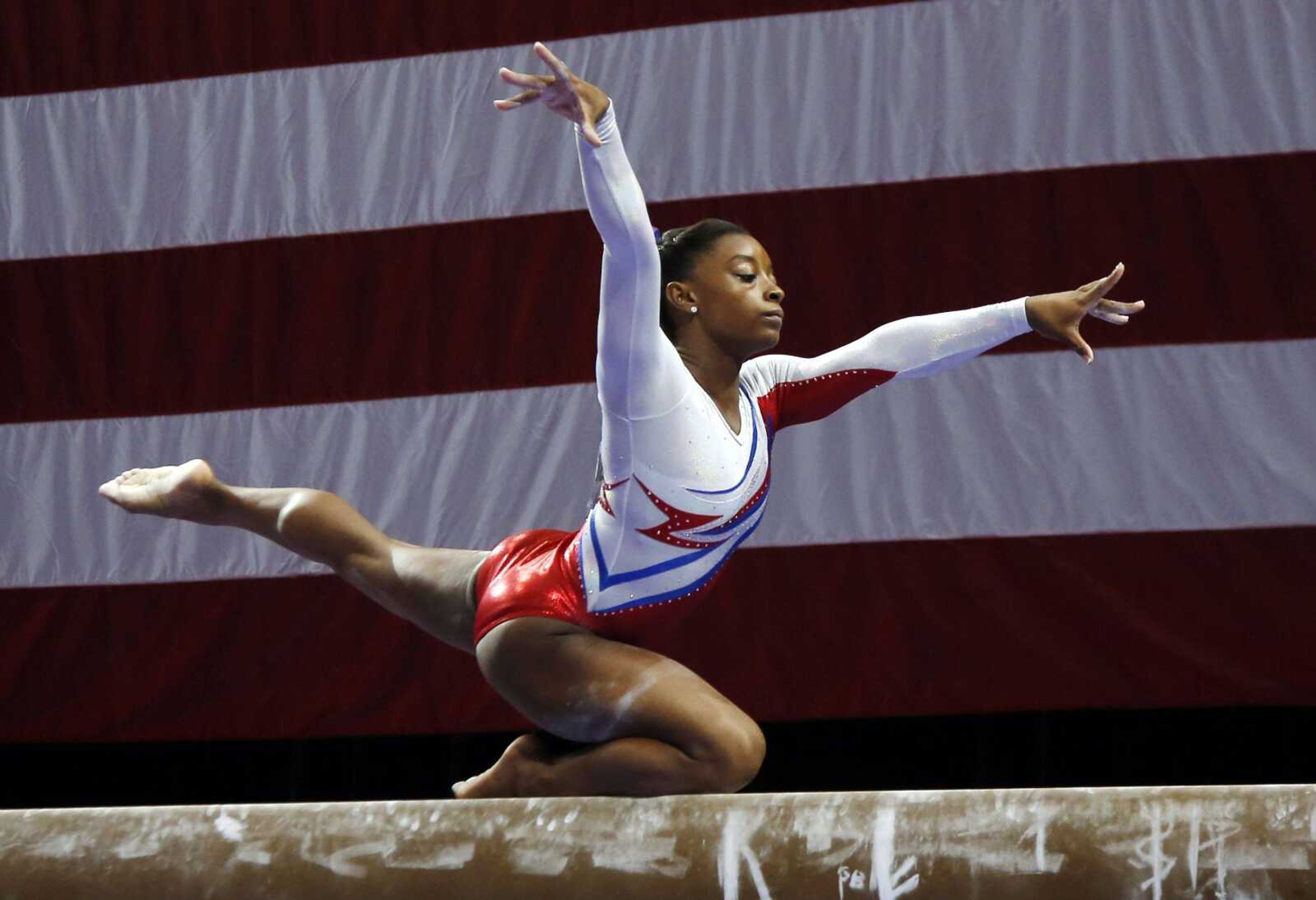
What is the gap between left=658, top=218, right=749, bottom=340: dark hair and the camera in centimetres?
235

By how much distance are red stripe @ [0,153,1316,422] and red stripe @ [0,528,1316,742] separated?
1.69ft

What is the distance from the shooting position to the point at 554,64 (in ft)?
5.94

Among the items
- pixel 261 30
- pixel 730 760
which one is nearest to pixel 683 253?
pixel 730 760

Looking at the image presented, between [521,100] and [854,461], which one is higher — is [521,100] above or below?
above

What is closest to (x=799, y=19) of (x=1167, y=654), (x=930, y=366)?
(x=930, y=366)

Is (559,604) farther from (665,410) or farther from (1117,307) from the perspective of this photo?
(1117,307)

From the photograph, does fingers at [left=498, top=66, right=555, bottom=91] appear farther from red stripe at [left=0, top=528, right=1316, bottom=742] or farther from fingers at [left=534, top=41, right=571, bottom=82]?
red stripe at [left=0, top=528, right=1316, bottom=742]

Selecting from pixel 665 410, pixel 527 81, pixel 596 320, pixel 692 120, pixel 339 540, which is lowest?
pixel 339 540

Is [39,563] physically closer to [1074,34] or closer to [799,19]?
[799,19]

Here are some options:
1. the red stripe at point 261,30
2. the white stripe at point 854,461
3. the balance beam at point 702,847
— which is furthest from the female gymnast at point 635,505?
the red stripe at point 261,30

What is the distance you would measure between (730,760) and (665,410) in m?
0.52

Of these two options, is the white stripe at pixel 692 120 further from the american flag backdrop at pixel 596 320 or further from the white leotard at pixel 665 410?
the white leotard at pixel 665 410

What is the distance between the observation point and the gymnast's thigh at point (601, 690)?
6.70ft

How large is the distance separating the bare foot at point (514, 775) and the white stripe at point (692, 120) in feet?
5.80
